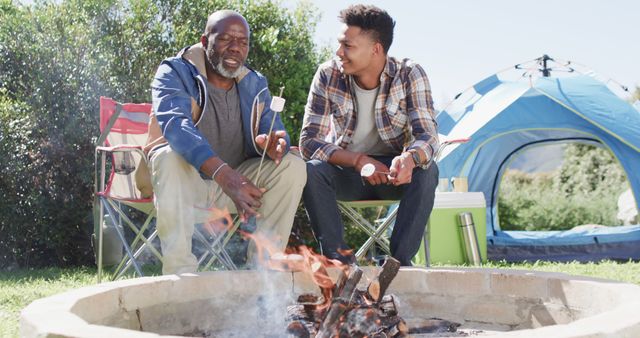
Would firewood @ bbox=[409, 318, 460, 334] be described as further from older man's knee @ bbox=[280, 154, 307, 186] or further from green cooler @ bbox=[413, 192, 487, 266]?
green cooler @ bbox=[413, 192, 487, 266]

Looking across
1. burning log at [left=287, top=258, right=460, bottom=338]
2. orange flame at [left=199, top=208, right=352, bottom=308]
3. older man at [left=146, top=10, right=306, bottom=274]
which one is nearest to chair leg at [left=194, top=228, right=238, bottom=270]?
older man at [left=146, top=10, right=306, bottom=274]

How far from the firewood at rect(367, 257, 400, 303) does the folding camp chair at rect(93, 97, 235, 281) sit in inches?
43.3

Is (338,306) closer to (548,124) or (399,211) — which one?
(399,211)

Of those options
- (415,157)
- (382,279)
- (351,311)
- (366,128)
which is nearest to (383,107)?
(366,128)

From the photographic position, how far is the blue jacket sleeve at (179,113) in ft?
7.72

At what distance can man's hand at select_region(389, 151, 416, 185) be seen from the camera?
2.58 m

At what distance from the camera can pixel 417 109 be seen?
2.87 metres

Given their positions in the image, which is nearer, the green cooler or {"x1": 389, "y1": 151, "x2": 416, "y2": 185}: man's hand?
{"x1": 389, "y1": 151, "x2": 416, "y2": 185}: man's hand

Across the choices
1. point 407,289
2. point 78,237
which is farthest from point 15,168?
point 407,289

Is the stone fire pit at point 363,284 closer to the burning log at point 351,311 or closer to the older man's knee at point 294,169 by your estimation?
the burning log at point 351,311

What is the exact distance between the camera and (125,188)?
3393 millimetres

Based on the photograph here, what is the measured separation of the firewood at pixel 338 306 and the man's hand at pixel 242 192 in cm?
54

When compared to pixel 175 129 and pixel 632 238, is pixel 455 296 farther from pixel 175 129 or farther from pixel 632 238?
pixel 632 238

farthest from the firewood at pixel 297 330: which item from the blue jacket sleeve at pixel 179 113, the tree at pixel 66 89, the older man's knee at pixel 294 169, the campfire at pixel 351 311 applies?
the tree at pixel 66 89
